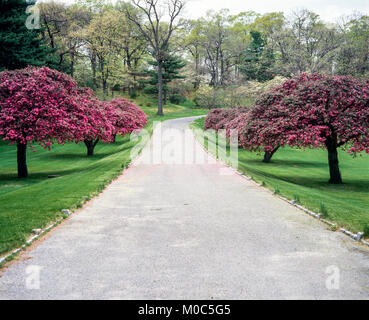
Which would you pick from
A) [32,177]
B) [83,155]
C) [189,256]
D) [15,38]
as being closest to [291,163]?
[83,155]

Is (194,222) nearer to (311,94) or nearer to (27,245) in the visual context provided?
(27,245)

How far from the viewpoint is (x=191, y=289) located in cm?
455

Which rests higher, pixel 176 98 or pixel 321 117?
pixel 176 98

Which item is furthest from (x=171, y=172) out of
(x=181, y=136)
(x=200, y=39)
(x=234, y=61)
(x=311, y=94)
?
(x=234, y=61)

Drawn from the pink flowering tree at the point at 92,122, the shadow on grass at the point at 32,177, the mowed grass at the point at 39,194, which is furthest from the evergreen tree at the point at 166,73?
the shadow on grass at the point at 32,177

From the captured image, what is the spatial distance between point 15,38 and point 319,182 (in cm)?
2841

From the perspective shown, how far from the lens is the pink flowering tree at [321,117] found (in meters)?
14.8

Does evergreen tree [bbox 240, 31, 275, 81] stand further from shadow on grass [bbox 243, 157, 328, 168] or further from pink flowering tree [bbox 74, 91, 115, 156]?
pink flowering tree [bbox 74, 91, 115, 156]

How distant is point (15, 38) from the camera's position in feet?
99.2

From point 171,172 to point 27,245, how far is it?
9403 mm

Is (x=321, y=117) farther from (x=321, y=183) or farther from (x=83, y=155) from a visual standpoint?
(x=83, y=155)

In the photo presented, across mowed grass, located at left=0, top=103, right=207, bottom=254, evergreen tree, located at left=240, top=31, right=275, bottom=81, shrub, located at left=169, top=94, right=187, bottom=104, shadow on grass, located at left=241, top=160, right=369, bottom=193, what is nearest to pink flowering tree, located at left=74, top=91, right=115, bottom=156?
mowed grass, located at left=0, top=103, right=207, bottom=254

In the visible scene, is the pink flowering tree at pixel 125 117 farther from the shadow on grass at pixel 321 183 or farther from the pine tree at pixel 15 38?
the shadow on grass at pixel 321 183

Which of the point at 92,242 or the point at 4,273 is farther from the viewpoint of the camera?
the point at 92,242
